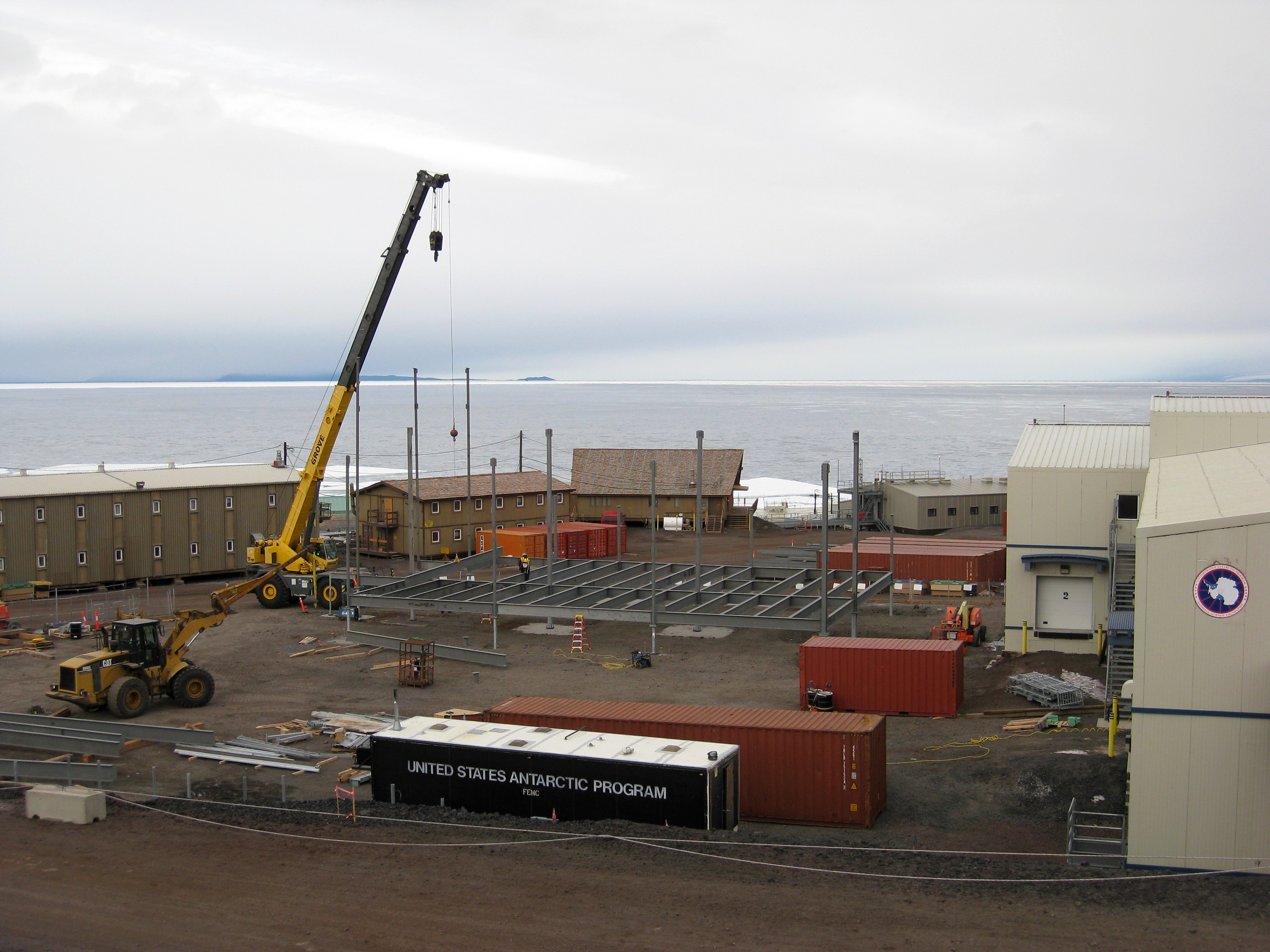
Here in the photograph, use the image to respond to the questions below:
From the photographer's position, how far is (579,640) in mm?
40094

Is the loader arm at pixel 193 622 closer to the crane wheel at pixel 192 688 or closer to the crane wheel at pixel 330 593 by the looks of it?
the crane wheel at pixel 192 688

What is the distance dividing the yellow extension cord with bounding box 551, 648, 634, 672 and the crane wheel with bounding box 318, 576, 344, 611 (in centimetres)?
1225

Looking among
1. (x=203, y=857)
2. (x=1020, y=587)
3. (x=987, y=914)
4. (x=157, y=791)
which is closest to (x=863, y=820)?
(x=987, y=914)

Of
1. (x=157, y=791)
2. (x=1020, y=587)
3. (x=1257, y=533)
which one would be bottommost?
(x=157, y=791)

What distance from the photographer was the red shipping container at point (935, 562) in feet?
170

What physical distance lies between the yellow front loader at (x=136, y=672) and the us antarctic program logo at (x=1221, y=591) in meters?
26.3

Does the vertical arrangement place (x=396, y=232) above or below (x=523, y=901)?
above

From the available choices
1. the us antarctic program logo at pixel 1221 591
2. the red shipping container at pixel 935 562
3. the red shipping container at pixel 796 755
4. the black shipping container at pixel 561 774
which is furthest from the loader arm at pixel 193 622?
the us antarctic program logo at pixel 1221 591

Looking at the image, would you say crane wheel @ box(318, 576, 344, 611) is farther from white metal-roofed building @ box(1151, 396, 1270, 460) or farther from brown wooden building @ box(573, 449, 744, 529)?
white metal-roofed building @ box(1151, 396, 1270, 460)

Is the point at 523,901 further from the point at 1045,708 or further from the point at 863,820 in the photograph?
the point at 1045,708

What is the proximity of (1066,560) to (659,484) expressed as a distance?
41.3m

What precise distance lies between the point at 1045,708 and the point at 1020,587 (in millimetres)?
7484

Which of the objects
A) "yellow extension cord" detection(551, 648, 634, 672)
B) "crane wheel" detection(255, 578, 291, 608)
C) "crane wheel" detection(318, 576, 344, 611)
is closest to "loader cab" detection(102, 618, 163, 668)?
"yellow extension cord" detection(551, 648, 634, 672)

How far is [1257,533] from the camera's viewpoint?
18719mm
